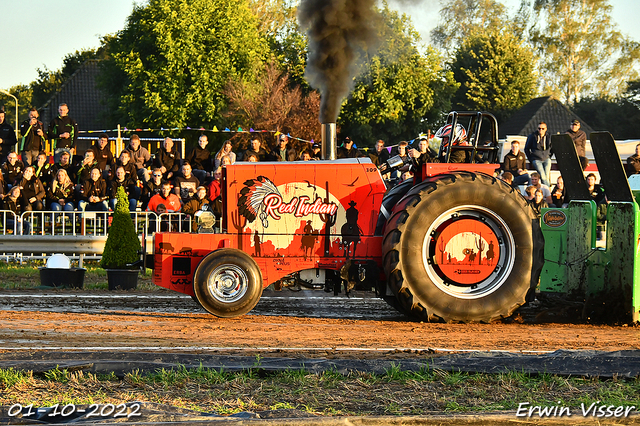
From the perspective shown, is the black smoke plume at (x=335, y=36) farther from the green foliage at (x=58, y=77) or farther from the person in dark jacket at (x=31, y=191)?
the green foliage at (x=58, y=77)

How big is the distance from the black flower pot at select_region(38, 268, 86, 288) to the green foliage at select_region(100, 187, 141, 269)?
0.65 m

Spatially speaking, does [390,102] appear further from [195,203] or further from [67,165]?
[195,203]

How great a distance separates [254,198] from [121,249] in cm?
349

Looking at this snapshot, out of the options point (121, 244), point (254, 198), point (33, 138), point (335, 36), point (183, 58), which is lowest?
point (121, 244)

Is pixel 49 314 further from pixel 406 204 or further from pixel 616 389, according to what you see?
pixel 616 389

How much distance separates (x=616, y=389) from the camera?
4.98m

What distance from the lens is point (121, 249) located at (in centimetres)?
1112

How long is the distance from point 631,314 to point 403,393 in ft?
13.1

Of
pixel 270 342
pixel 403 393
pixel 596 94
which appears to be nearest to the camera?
pixel 403 393

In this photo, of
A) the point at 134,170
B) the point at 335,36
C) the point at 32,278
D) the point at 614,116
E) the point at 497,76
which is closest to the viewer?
the point at 335,36

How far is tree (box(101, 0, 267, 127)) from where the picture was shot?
4094 centimetres

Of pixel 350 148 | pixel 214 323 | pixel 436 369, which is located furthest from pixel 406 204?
pixel 350 148

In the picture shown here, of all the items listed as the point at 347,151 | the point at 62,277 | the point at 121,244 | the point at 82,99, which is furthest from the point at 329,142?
the point at 82,99

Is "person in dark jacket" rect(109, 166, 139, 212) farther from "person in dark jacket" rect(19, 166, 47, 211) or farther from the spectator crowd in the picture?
"person in dark jacket" rect(19, 166, 47, 211)
